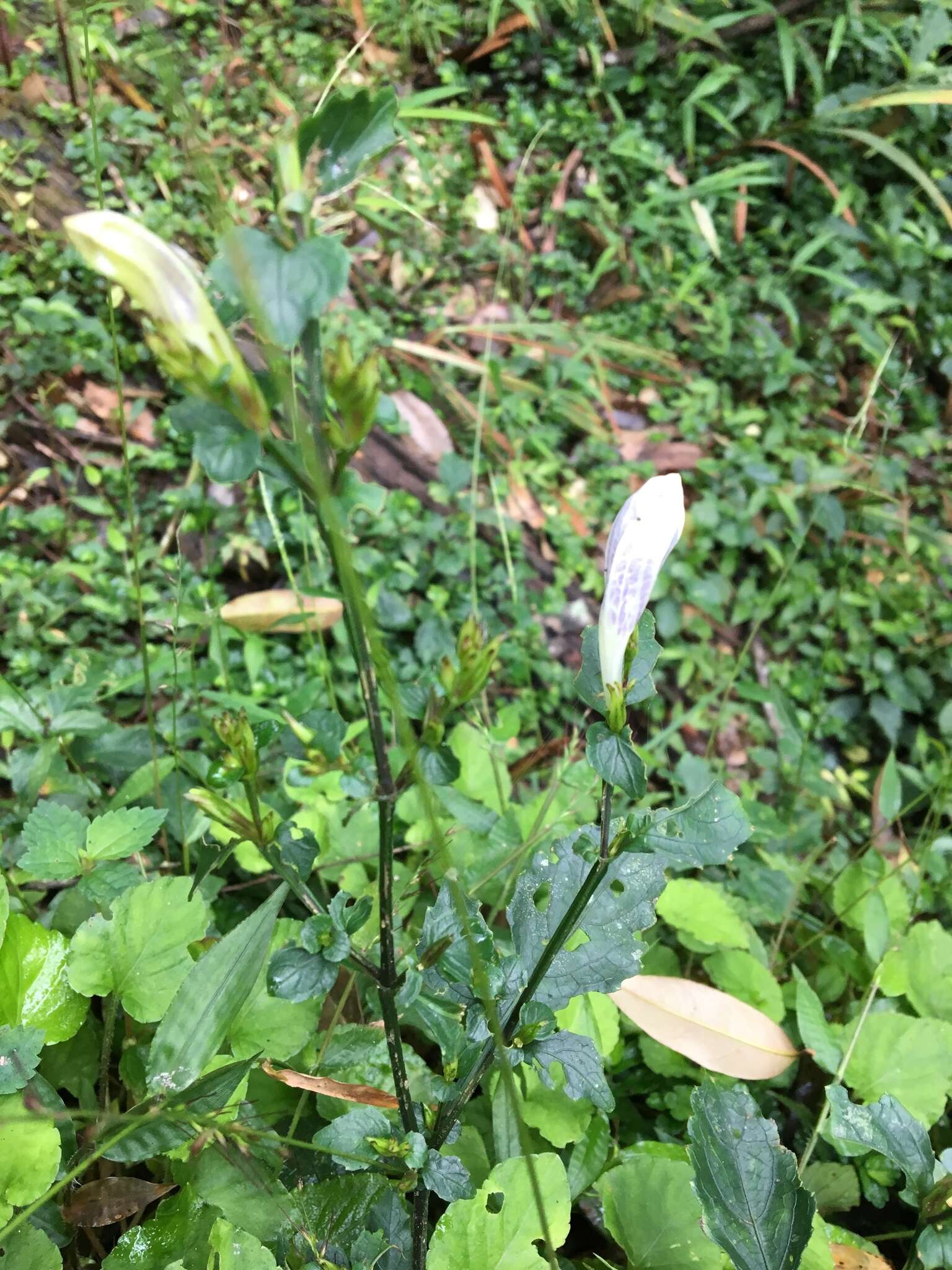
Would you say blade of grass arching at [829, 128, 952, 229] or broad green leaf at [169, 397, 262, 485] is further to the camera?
blade of grass arching at [829, 128, 952, 229]

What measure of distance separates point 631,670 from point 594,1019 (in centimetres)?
60

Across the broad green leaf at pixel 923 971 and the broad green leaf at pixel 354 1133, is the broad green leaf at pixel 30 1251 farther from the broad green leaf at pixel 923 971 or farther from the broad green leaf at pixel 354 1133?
the broad green leaf at pixel 923 971

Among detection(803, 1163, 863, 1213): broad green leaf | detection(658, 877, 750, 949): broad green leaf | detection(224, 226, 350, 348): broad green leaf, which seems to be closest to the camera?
detection(224, 226, 350, 348): broad green leaf

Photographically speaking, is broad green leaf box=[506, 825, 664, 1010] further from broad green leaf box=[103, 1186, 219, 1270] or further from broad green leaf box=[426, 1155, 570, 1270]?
broad green leaf box=[103, 1186, 219, 1270]

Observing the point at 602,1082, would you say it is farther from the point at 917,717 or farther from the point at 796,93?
the point at 796,93

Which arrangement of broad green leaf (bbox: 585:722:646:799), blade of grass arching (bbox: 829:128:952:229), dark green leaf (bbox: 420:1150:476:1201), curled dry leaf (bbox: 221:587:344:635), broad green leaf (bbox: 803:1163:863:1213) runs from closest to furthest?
1. broad green leaf (bbox: 585:722:646:799)
2. dark green leaf (bbox: 420:1150:476:1201)
3. broad green leaf (bbox: 803:1163:863:1213)
4. curled dry leaf (bbox: 221:587:344:635)
5. blade of grass arching (bbox: 829:128:952:229)

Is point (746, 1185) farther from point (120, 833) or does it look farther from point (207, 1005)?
point (120, 833)

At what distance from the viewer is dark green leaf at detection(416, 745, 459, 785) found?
0.56 meters

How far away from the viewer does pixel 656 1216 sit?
2.74 feet

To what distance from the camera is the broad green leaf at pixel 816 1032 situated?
3.33 ft

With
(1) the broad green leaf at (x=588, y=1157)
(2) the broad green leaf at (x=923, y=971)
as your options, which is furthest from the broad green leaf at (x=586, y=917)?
(2) the broad green leaf at (x=923, y=971)

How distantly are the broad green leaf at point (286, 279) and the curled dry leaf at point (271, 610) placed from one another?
1.14 metres

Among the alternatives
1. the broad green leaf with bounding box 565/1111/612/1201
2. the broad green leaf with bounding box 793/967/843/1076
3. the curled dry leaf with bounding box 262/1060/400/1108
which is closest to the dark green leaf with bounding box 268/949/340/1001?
the curled dry leaf with bounding box 262/1060/400/1108

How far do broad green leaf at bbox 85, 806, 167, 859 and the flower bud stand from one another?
0.57 meters
